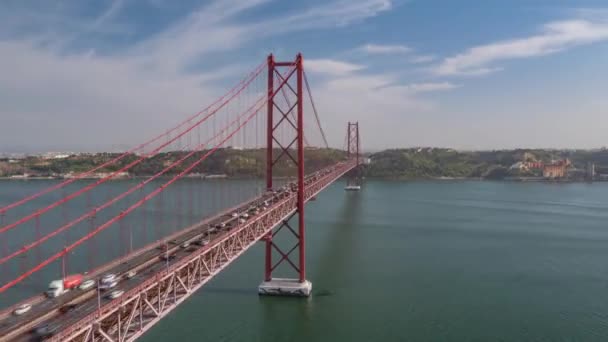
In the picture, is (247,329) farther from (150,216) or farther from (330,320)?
(150,216)

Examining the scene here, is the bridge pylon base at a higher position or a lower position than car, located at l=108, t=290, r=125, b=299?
lower

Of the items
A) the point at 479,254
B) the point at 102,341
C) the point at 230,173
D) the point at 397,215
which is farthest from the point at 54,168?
the point at 102,341

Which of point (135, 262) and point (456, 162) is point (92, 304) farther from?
point (456, 162)

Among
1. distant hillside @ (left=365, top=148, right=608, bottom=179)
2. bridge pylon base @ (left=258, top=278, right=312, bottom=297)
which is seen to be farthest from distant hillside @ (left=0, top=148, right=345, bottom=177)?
bridge pylon base @ (left=258, top=278, right=312, bottom=297)

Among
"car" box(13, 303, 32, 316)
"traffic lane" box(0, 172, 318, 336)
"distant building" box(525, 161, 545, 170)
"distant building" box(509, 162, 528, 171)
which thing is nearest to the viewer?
"car" box(13, 303, 32, 316)

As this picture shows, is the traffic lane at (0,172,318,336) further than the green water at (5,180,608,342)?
No

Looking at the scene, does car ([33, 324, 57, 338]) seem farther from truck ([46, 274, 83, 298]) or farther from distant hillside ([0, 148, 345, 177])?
distant hillside ([0, 148, 345, 177])
